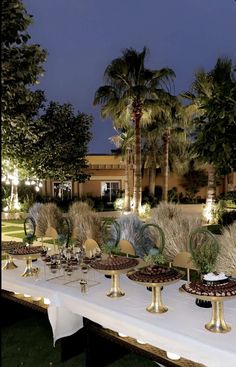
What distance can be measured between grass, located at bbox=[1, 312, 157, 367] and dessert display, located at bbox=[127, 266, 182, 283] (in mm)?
1052

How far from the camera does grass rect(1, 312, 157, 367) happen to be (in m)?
3.60

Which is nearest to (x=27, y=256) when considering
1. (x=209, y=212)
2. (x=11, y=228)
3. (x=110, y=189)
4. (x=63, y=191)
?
(x=11, y=228)

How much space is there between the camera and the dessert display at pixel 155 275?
2.94 meters

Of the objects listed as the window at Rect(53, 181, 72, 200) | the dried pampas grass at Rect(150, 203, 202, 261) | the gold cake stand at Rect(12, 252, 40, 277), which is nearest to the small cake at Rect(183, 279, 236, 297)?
the gold cake stand at Rect(12, 252, 40, 277)

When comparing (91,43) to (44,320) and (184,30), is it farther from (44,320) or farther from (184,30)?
(44,320)

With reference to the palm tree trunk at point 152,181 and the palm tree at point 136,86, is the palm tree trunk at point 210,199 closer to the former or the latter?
the palm tree at point 136,86

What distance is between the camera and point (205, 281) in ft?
8.80

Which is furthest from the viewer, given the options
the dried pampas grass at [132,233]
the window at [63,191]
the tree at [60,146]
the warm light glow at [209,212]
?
the window at [63,191]

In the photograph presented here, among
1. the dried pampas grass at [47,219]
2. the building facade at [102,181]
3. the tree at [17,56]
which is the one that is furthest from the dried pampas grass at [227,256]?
the building facade at [102,181]

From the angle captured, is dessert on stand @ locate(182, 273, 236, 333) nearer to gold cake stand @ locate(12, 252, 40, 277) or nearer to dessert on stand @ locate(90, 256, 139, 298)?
dessert on stand @ locate(90, 256, 139, 298)

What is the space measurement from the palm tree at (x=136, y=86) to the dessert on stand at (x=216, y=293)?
34.6 feet

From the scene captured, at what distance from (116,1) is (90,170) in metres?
69.2

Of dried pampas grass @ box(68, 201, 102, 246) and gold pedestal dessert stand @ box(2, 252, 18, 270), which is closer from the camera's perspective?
gold pedestal dessert stand @ box(2, 252, 18, 270)

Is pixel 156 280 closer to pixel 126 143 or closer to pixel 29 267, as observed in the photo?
pixel 29 267
